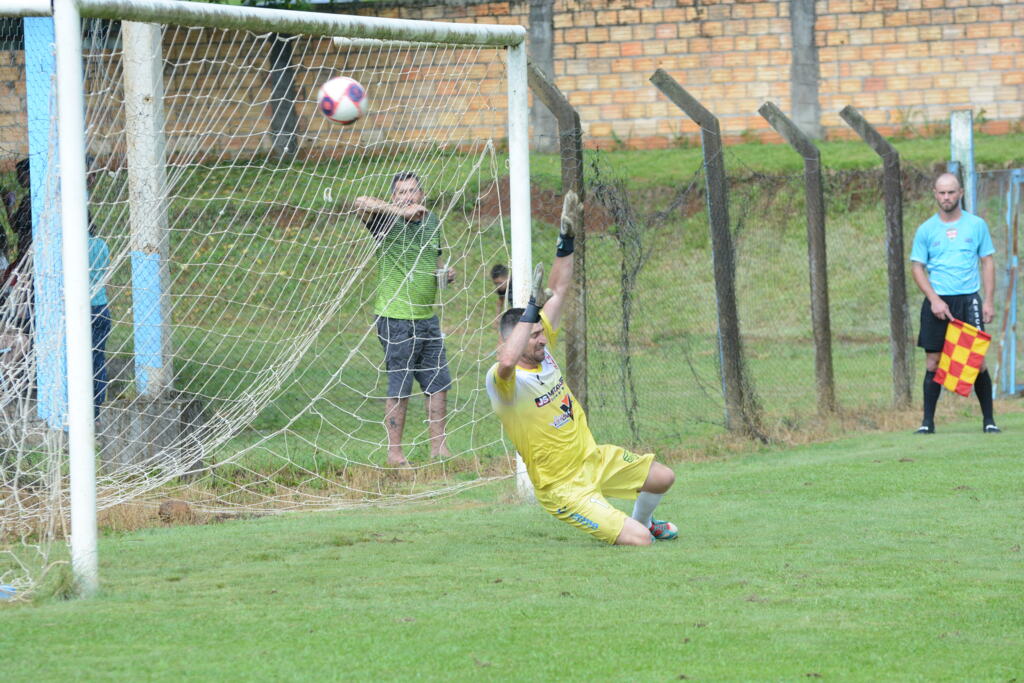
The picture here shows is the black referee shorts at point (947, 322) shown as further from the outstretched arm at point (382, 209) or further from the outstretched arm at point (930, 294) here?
the outstretched arm at point (382, 209)

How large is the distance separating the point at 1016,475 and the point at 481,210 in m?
3.71

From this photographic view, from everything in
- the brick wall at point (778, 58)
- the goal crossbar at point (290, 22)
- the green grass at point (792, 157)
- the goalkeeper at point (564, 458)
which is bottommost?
→ the goalkeeper at point (564, 458)

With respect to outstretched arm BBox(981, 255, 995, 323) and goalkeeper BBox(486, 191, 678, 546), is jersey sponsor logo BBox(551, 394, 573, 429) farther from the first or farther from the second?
outstretched arm BBox(981, 255, 995, 323)

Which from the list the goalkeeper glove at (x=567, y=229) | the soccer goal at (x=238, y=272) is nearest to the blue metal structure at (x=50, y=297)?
the soccer goal at (x=238, y=272)

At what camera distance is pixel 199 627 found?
5156 mm

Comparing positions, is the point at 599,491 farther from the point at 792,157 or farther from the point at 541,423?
the point at 792,157

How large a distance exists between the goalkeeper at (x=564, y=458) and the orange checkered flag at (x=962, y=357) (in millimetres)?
4138

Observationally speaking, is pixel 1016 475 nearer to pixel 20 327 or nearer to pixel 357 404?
pixel 357 404

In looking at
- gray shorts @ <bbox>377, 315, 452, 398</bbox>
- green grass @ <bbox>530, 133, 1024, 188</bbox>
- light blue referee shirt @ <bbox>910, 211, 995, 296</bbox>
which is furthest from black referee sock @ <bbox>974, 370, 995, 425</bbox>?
green grass @ <bbox>530, 133, 1024, 188</bbox>

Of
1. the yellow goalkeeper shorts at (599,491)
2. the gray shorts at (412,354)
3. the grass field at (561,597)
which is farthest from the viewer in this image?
the gray shorts at (412,354)

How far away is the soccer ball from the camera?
7043 mm

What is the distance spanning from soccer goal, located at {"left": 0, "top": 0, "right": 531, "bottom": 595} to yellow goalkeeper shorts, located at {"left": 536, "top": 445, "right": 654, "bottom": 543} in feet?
4.36

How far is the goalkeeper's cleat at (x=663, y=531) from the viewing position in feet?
22.3

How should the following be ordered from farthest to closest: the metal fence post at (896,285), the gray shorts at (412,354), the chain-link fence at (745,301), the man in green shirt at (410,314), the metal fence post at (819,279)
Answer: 1. the metal fence post at (896,285)
2. the metal fence post at (819,279)
3. the chain-link fence at (745,301)
4. the gray shorts at (412,354)
5. the man in green shirt at (410,314)
